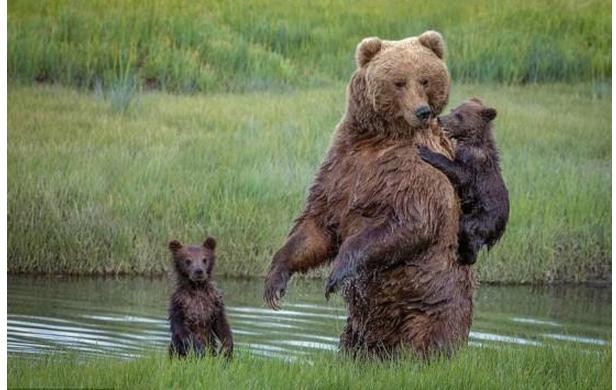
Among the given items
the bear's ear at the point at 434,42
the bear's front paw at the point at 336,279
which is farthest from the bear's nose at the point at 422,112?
the bear's front paw at the point at 336,279

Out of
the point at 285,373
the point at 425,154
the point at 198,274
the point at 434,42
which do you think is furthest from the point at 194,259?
the point at 434,42

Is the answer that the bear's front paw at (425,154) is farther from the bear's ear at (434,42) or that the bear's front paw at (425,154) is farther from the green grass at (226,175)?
the green grass at (226,175)

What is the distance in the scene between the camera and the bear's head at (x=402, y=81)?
222 inches

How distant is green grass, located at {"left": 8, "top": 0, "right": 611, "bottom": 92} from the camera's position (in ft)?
20.1

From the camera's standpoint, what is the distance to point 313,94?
6352 mm

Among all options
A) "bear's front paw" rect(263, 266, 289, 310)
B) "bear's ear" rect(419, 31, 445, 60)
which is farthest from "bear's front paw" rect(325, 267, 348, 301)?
"bear's ear" rect(419, 31, 445, 60)

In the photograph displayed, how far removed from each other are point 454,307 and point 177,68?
58.7 inches

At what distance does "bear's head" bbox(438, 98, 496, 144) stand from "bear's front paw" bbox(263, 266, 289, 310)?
80 centimetres

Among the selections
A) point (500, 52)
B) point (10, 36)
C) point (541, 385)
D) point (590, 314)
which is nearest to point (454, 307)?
point (541, 385)

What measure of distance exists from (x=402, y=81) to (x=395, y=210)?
18.0 inches

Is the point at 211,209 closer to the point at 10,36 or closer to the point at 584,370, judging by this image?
the point at 10,36

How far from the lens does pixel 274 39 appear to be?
21.0 ft

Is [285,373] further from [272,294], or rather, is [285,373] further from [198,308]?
[198,308]

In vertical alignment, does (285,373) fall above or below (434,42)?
below
